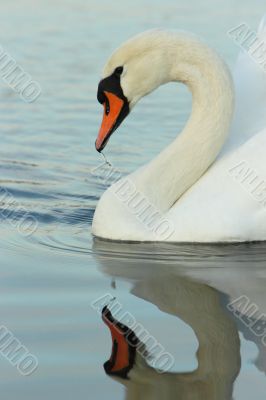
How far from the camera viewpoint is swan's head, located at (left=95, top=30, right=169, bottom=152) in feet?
26.1

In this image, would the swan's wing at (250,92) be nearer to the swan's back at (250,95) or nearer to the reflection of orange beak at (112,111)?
the swan's back at (250,95)

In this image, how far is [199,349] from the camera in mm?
5824

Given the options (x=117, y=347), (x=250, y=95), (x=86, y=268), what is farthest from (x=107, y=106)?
(x=117, y=347)

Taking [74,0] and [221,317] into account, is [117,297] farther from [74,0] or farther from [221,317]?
[74,0]

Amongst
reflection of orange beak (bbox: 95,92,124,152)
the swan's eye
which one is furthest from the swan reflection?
the swan's eye

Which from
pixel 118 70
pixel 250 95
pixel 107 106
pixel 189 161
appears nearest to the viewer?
pixel 118 70

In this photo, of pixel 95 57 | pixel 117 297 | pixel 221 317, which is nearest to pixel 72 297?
pixel 117 297

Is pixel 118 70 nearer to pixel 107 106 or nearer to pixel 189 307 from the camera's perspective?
pixel 107 106

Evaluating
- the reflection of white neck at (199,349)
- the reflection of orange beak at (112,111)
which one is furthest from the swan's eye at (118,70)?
the reflection of white neck at (199,349)

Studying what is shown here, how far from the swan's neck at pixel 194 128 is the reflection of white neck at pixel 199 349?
49.8 inches

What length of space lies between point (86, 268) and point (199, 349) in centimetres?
159

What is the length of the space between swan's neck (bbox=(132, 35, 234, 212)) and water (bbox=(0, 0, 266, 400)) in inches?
21.6

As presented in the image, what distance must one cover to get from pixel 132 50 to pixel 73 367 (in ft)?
9.94

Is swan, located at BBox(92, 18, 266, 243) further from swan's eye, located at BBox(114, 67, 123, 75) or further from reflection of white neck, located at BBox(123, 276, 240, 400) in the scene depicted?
reflection of white neck, located at BBox(123, 276, 240, 400)
